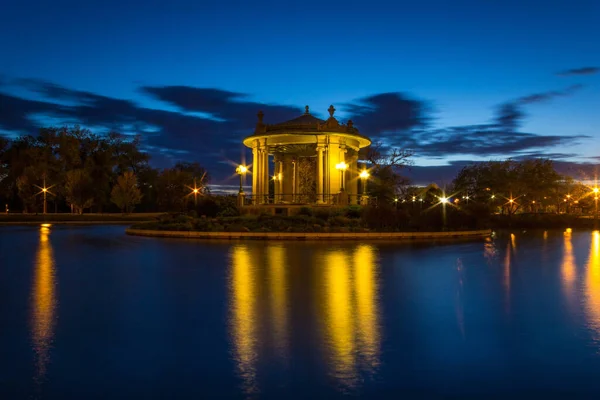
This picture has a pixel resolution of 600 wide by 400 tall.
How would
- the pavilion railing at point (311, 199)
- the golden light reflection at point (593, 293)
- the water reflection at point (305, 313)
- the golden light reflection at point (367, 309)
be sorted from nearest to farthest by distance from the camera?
1. the water reflection at point (305, 313)
2. the golden light reflection at point (367, 309)
3. the golden light reflection at point (593, 293)
4. the pavilion railing at point (311, 199)

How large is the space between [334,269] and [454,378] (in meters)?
7.69

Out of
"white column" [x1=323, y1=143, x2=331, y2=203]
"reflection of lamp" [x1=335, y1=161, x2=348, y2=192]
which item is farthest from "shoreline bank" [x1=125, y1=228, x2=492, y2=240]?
"white column" [x1=323, y1=143, x2=331, y2=203]

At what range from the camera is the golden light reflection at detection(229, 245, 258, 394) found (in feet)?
17.0

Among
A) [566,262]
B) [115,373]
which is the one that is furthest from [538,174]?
[115,373]

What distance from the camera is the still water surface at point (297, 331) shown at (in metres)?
4.88

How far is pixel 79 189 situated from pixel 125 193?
4.40 meters

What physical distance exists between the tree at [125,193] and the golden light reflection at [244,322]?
4721cm

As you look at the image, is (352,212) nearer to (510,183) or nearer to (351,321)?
(351,321)

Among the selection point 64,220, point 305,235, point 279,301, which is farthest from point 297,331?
point 64,220

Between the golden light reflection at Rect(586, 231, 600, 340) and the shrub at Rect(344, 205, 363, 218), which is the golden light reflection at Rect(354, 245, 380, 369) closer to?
the golden light reflection at Rect(586, 231, 600, 340)

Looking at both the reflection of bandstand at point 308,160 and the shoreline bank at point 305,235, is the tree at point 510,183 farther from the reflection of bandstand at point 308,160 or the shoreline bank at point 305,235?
the shoreline bank at point 305,235

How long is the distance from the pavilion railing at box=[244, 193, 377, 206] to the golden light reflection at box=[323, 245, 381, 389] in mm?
20791

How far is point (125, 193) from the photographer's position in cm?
5766

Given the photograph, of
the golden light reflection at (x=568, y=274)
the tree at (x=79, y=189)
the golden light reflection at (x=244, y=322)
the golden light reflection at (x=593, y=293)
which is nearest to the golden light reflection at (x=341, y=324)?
the golden light reflection at (x=244, y=322)
